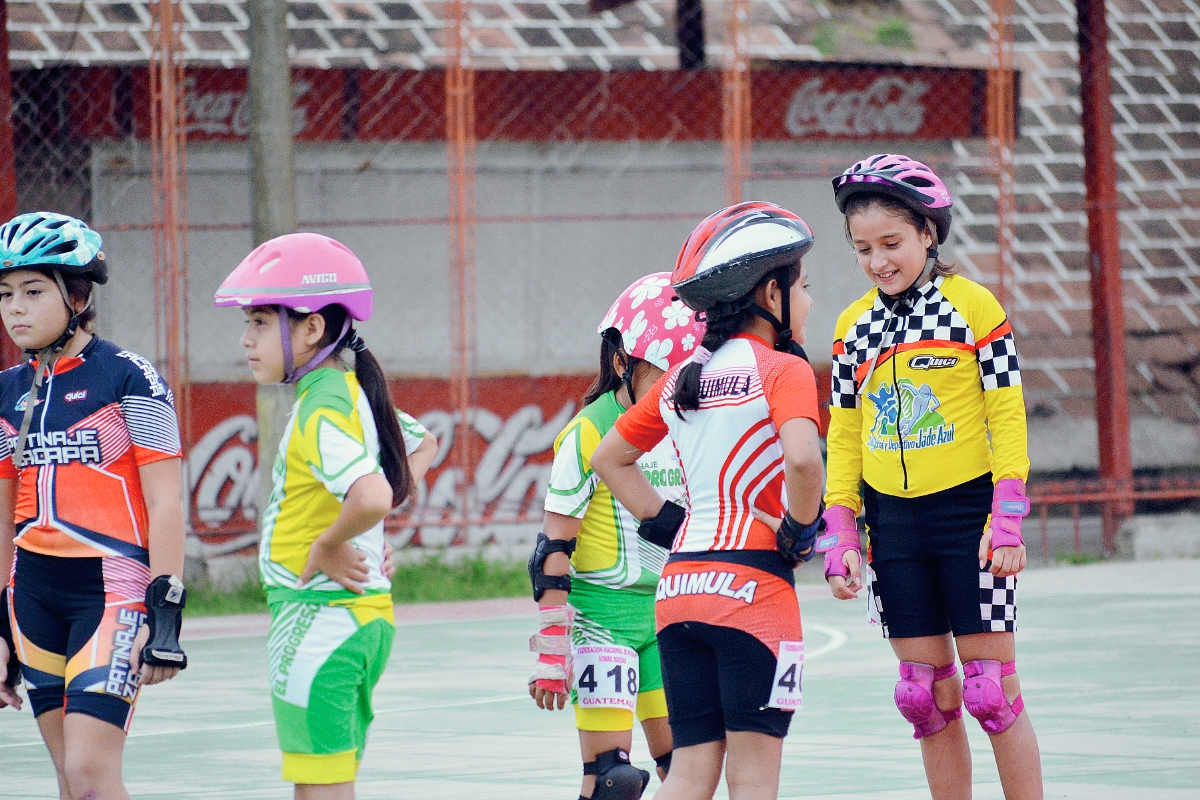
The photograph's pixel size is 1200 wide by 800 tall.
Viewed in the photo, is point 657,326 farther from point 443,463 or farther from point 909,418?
point 443,463

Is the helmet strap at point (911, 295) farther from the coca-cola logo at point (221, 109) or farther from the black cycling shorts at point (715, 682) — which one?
the coca-cola logo at point (221, 109)

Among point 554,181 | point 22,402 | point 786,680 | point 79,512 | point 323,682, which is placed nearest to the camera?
point 323,682

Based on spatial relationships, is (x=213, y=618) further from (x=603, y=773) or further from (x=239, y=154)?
(x=603, y=773)

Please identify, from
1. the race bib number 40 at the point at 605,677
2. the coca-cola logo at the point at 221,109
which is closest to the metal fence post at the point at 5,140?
the coca-cola logo at the point at 221,109

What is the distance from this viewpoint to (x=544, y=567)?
5562 mm

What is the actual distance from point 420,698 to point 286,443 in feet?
16.2

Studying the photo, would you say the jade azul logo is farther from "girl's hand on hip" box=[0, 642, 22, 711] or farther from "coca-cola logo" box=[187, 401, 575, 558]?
"coca-cola logo" box=[187, 401, 575, 558]

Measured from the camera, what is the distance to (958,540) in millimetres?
5531

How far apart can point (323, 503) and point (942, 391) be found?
1.92 m

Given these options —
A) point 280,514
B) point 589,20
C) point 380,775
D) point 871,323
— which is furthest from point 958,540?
point 589,20

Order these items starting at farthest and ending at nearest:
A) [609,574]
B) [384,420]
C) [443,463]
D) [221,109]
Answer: [443,463], [221,109], [609,574], [384,420]

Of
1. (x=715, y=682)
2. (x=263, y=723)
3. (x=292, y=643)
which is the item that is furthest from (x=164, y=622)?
(x=263, y=723)

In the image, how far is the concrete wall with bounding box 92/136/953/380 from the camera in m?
15.5

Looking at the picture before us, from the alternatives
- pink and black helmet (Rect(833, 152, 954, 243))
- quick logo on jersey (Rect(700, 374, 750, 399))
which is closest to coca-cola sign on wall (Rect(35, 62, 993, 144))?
pink and black helmet (Rect(833, 152, 954, 243))
